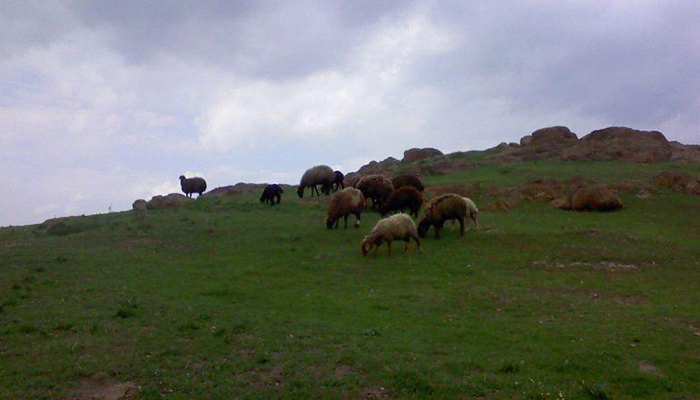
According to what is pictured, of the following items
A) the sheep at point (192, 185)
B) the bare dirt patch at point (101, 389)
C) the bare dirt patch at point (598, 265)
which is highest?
the sheep at point (192, 185)

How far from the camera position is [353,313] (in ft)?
49.0

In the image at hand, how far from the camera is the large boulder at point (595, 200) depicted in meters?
30.2

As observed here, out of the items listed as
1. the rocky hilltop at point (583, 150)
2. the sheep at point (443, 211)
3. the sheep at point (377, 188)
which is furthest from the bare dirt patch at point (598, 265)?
the rocky hilltop at point (583, 150)

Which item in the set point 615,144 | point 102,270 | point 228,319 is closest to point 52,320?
point 228,319

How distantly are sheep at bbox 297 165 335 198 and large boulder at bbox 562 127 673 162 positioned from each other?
59.1 ft

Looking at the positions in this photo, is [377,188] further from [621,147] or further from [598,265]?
[621,147]

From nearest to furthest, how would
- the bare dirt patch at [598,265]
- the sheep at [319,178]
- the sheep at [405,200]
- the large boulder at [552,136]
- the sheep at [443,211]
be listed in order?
the bare dirt patch at [598,265] < the sheep at [443,211] < the sheep at [405,200] < the sheep at [319,178] < the large boulder at [552,136]

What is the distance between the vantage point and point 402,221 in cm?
2238

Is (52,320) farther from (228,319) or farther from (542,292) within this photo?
(542,292)

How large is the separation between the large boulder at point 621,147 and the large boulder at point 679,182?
829cm

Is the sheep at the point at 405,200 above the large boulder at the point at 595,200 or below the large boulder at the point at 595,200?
above

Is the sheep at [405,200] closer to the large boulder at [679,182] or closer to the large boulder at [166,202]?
the large boulder at [679,182]

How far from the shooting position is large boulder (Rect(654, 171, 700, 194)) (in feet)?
106

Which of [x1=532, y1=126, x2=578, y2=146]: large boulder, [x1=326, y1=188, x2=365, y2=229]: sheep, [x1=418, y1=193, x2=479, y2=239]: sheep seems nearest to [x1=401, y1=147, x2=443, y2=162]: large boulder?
[x1=532, y1=126, x2=578, y2=146]: large boulder
